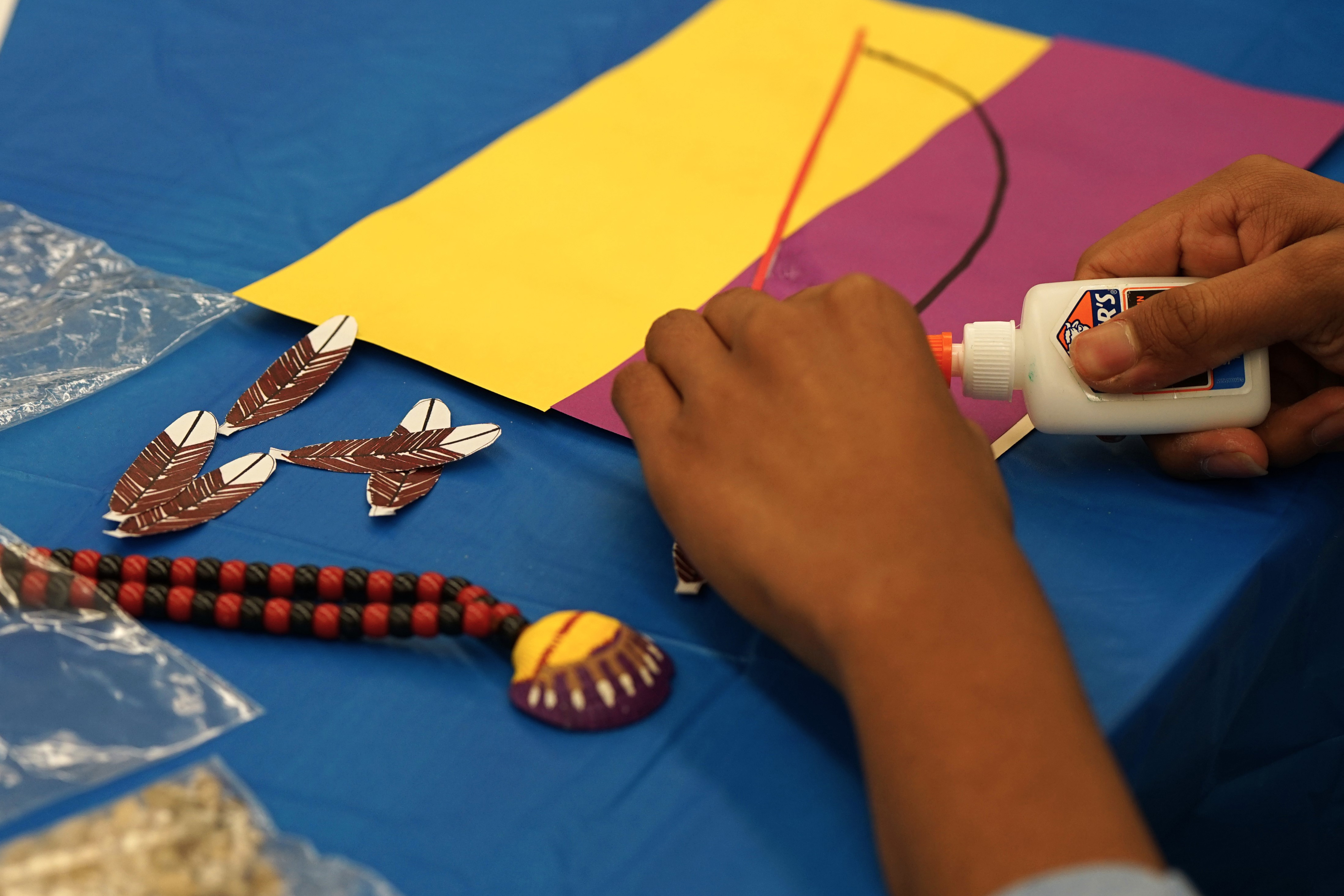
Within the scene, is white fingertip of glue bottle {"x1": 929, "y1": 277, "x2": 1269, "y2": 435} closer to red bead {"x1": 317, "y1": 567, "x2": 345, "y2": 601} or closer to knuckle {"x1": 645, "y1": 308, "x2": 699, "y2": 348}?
knuckle {"x1": 645, "y1": 308, "x2": 699, "y2": 348}

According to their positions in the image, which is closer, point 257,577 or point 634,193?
point 257,577

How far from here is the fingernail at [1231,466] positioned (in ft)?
2.11

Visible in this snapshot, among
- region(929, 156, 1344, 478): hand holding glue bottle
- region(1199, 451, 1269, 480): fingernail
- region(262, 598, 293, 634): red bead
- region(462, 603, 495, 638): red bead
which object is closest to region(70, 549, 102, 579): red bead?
region(262, 598, 293, 634): red bead

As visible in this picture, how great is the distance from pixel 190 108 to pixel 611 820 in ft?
2.71

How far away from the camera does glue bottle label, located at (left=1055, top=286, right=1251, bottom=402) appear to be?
63 centimetres

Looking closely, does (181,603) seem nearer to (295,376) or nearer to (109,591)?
(109,591)

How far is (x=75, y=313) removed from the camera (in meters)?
0.82

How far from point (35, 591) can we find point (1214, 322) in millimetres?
635

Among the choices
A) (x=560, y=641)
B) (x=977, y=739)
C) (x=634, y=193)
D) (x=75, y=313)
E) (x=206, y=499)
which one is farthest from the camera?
(x=634, y=193)

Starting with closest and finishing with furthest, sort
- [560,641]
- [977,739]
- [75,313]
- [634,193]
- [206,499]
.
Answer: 1. [977,739]
2. [560,641]
3. [206,499]
4. [75,313]
5. [634,193]

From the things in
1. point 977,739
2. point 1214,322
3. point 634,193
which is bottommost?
point 977,739

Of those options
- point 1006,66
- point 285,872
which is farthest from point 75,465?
point 1006,66

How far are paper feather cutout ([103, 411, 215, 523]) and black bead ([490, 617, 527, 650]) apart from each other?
235 millimetres

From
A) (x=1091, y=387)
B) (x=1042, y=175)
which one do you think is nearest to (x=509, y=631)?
(x=1091, y=387)
